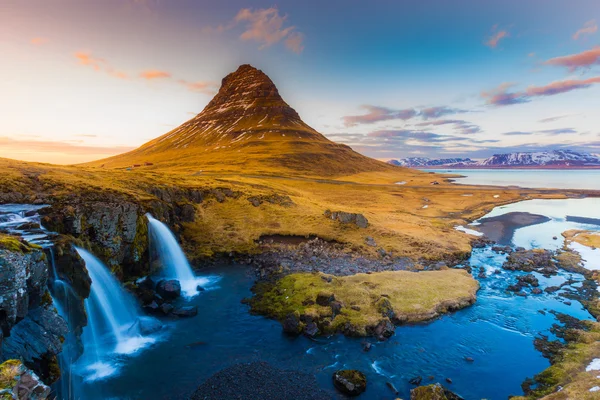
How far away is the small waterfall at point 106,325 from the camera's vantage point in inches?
1070

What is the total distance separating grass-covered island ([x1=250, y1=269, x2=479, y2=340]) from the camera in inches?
1300

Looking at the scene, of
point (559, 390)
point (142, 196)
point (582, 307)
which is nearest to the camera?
point (559, 390)

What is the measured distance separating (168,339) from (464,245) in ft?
183

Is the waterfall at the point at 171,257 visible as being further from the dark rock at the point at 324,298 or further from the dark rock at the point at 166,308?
the dark rock at the point at 324,298

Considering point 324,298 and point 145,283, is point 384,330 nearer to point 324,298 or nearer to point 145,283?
point 324,298

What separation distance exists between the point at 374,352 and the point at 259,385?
11.2 metres

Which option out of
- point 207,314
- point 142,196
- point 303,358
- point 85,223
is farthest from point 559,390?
point 142,196

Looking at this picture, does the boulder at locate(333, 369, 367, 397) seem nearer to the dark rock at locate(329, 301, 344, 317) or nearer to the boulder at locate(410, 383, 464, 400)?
the boulder at locate(410, 383, 464, 400)

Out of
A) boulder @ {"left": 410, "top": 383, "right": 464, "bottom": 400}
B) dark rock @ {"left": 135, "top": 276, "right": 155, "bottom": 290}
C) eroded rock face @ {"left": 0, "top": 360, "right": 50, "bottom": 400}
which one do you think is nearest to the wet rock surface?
boulder @ {"left": 410, "top": 383, "right": 464, "bottom": 400}

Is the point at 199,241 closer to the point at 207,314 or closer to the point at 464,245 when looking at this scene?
the point at 207,314

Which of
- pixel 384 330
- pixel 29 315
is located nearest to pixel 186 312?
pixel 29 315

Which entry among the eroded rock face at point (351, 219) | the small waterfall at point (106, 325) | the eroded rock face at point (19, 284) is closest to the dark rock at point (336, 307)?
the small waterfall at point (106, 325)

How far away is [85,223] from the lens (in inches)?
1480

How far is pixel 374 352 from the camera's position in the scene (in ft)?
97.1
